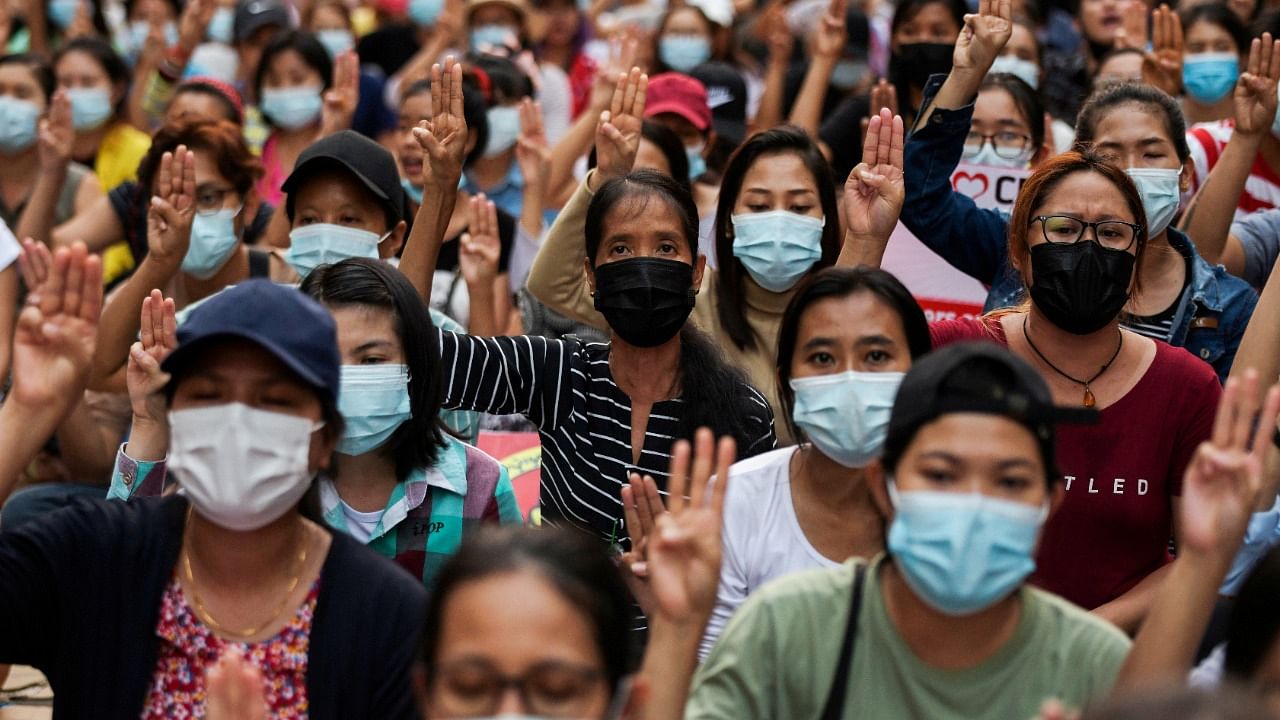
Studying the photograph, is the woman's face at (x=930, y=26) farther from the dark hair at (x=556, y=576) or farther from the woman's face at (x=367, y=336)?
the dark hair at (x=556, y=576)

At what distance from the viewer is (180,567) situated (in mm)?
3311

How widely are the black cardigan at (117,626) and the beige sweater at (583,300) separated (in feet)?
7.13

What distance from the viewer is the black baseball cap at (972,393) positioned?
3102mm

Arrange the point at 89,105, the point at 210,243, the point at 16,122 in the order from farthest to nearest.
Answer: the point at 89,105, the point at 16,122, the point at 210,243

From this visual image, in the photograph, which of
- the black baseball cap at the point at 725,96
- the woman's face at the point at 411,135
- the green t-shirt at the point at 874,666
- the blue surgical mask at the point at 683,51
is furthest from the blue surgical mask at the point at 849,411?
the blue surgical mask at the point at 683,51

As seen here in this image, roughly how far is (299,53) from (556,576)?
6.70m

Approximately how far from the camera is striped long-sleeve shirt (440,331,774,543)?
15.3ft

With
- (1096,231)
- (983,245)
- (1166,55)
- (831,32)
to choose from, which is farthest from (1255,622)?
(831,32)

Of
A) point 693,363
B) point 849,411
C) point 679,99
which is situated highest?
point 679,99

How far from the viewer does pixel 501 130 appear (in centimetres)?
854

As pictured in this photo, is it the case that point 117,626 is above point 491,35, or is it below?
below

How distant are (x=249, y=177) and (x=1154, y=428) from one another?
3.70m

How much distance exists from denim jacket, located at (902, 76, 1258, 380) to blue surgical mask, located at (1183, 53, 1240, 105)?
212cm

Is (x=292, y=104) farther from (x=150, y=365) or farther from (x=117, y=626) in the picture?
(x=117, y=626)
